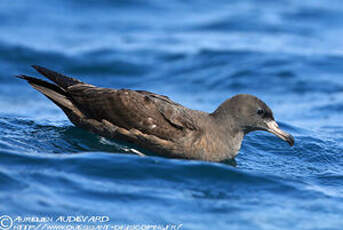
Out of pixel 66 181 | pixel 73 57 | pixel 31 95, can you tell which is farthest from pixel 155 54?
pixel 66 181

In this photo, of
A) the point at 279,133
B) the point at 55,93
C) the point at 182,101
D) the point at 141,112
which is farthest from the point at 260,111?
the point at 182,101

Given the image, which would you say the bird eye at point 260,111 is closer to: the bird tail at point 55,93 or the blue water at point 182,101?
the blue water at point 182,101

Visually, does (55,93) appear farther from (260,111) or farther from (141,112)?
(260,111)

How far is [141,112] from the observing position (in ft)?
24.2

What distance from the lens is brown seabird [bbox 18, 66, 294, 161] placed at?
23.9ft

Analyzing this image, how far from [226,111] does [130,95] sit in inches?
49.0

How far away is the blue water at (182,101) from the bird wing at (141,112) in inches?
14.6

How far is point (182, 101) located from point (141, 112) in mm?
5139

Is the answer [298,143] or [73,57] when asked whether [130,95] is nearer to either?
[298,143]

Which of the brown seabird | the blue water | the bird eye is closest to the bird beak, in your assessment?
the brown seabird

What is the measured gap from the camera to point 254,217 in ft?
19.6

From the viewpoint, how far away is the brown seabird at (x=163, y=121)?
7.27 metres

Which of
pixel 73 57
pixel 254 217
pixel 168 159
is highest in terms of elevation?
pixel 73 57

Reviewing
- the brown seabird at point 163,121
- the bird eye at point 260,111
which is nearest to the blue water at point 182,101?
the brown seabird at point 163,121
